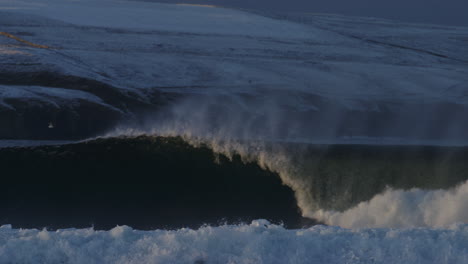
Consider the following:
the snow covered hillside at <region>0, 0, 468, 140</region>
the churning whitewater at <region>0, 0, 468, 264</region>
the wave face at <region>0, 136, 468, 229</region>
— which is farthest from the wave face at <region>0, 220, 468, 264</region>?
the snow covered hillside at <region>0, 0, 468, 140</region>

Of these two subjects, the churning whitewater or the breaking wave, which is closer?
the churning whitewater

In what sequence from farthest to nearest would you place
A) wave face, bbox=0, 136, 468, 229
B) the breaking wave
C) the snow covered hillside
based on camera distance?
1. the snow covered hillside
2. the breaking wave
3. wave face, bbox=0, 136, 468, 229

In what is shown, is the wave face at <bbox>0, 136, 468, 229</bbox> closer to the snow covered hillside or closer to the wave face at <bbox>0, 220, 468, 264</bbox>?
the snow covered hillside

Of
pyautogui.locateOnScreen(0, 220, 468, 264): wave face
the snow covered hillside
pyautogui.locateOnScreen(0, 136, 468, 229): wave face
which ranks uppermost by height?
the snow covered hillside

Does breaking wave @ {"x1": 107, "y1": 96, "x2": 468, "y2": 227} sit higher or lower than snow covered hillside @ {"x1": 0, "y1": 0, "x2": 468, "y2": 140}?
lower

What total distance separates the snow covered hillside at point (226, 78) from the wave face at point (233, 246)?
1799 millimetres

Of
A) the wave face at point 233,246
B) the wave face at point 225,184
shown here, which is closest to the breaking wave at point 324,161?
the wave face at point 225,184

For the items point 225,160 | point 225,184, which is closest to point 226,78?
point 225,160

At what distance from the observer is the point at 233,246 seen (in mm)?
2406

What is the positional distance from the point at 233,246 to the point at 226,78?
3515 mm

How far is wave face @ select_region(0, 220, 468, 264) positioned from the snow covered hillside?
1.80 meters

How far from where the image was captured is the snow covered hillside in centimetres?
446

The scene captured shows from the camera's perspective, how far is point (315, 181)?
3676 millimetres

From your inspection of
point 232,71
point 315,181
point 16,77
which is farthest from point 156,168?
point 232,71
